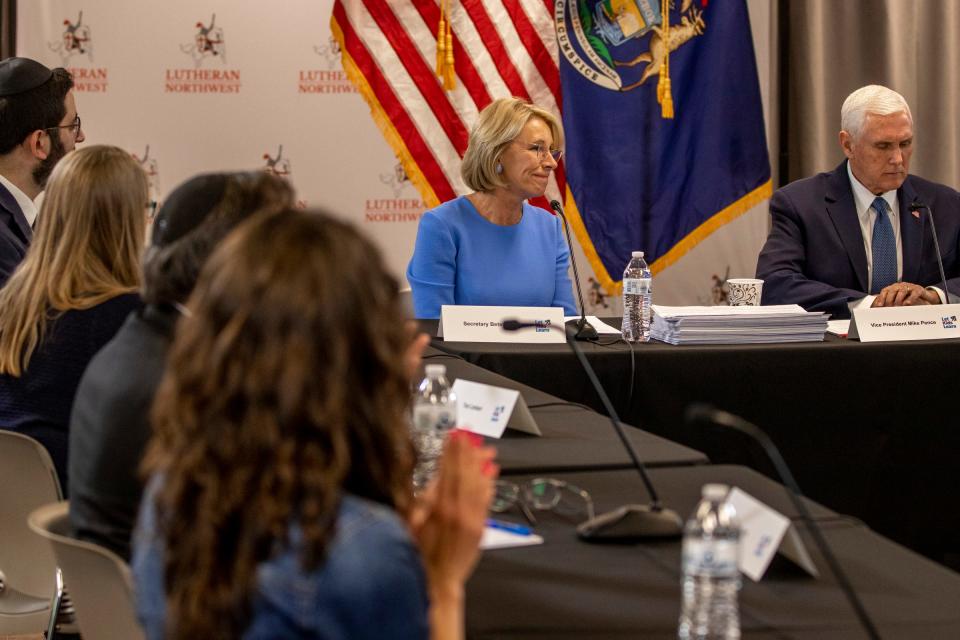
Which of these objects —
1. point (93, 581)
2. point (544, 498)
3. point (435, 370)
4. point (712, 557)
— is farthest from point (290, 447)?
point (435, 370)

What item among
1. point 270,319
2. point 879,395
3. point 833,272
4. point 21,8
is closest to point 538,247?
point 833,272

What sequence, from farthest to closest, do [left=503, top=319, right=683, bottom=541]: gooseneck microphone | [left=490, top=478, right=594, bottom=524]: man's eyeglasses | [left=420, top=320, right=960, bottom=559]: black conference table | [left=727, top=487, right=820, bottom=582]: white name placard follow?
[left=420, top=320, right=960, bottom=559]: black conference table
[left=490, top=478, right=594, bottom=524]: man's eyeglasses
[left=503, top=319, right=683, bottom=541]: gooseneck microphone
[left=727, top=487, right=820, bottom=582]: white name placard

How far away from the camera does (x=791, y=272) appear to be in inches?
149

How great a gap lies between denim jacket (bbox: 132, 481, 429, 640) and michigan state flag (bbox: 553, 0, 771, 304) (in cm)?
416

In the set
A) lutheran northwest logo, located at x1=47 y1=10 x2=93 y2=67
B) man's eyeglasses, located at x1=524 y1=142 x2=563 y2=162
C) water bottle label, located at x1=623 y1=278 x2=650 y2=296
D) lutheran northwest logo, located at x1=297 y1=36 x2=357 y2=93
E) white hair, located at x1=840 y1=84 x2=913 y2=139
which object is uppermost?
lutheran northwest logo, located at x1=47 y1=10 x2=93 y2=67

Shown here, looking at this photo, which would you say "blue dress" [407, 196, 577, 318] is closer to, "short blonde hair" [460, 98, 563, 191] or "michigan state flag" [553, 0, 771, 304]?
"short blonde hair" [460, 98, 563, 191]

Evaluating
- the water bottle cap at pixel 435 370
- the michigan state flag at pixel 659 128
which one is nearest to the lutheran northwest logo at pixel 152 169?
the michigan state flag at pixel 659 128

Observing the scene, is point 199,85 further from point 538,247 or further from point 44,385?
point 44,385

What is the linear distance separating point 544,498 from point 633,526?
0.68 feet

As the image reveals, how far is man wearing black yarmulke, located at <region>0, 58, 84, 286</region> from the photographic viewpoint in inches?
136

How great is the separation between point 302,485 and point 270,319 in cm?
13

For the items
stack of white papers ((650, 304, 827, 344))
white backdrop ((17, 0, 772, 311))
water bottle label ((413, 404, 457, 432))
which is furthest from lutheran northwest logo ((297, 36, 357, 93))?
water bottle label ((413, 404, 457, 432))

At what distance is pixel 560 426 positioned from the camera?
2270 millimetres

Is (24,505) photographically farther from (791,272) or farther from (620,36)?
(620,36)
